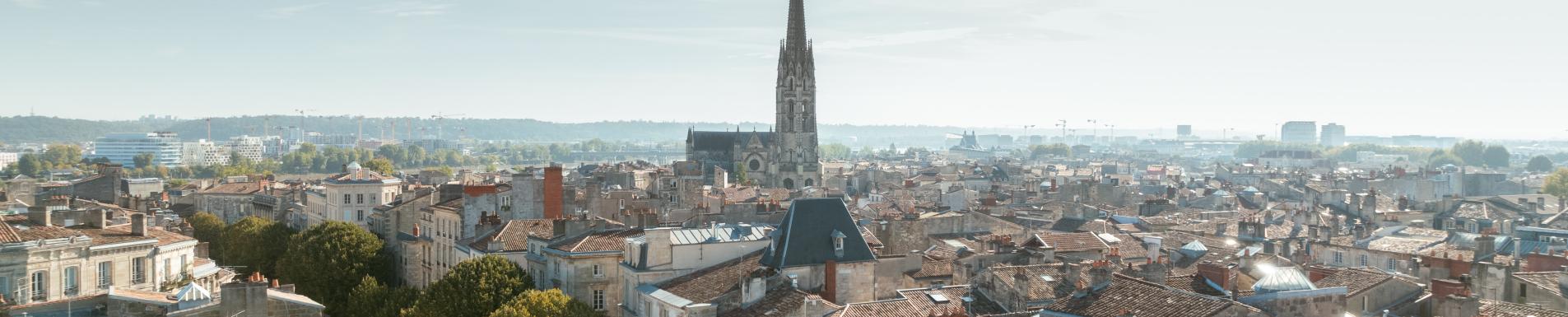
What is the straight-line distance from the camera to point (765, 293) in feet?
121

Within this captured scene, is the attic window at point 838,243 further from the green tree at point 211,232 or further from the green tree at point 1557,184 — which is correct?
the green tree at point 1557,184

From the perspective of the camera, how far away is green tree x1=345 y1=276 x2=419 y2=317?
5056cm

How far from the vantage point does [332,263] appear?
199 ft

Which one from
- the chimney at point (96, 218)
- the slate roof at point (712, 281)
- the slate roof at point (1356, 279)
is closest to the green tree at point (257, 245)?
the chimney at point (96, 218)

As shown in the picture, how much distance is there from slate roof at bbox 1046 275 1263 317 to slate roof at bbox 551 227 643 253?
63.8 feet

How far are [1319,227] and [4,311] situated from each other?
61.0m

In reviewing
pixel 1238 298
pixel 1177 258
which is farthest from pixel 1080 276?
pixel 1177 258

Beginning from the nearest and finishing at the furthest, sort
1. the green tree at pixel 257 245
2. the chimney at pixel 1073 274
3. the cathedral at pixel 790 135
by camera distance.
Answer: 1. the chimney at pixel 1073 274
2. the green tree at pixel 257 245
3. the cathedral at pixel 790 135

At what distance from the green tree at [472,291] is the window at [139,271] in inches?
410

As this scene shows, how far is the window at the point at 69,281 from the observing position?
43594mm

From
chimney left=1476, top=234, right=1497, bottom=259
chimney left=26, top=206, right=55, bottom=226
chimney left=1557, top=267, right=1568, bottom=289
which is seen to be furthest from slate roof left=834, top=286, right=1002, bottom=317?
chimney left=26, top=206, right=55, bottom=226

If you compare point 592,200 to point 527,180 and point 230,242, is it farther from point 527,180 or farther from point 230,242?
point 230,242

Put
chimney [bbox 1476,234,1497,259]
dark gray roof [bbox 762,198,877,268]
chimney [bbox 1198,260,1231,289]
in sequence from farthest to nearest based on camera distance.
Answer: chimney [bbox 1476,234,1497,259], dark gray roof [bbox 762,198,877,268], chimney [bbox 1198,260,1231,289]

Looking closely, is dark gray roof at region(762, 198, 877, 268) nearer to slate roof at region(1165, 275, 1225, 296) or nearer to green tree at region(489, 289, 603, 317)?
green tree at region(489, 289, 603, 317)
